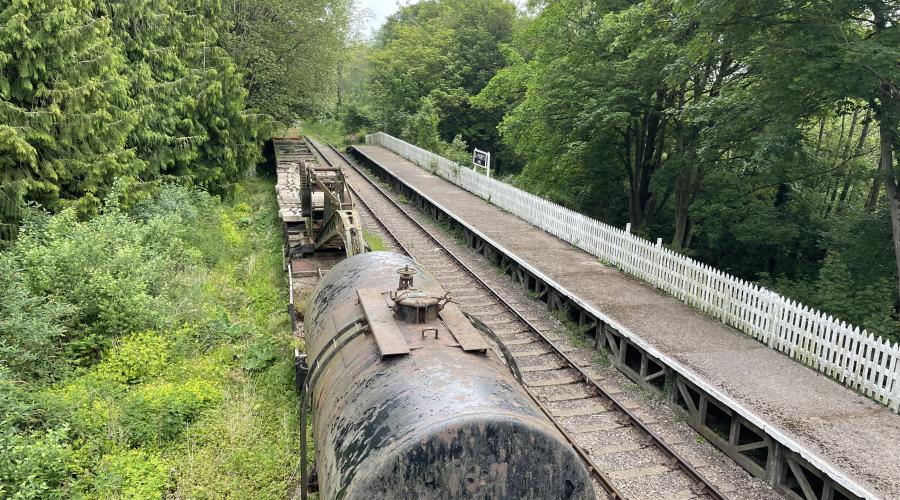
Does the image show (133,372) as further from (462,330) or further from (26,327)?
(462,330)

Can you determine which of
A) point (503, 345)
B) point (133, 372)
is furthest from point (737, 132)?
point (133, 372)

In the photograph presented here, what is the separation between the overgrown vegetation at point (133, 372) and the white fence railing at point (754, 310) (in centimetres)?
807

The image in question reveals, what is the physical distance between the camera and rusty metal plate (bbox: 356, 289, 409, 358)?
4711 mm

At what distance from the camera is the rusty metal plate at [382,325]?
15.5 feet

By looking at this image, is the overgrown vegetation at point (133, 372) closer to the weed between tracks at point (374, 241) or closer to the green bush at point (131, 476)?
the green bush at point (131, 476)

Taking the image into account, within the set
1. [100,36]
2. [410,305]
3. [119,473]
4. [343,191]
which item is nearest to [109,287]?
[119,473]

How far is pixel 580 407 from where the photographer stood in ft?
30.6

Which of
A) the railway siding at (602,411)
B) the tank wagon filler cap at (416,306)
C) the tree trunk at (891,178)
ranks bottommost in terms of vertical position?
the railway siding at (602,411)

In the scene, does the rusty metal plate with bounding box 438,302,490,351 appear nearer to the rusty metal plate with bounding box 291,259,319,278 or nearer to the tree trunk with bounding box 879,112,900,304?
the rusty metal plate with bounding box 291,259,319,278

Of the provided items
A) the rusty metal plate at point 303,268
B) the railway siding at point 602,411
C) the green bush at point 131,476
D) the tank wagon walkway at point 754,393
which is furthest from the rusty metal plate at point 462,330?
the rusty metal plate at point 303,268

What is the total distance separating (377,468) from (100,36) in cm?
1212

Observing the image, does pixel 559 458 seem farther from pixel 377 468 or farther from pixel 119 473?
pixel 119 473

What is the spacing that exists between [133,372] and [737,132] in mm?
14350

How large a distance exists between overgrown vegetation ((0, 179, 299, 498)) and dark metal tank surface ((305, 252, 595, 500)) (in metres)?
2.89
